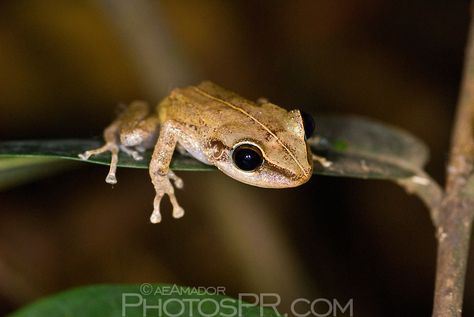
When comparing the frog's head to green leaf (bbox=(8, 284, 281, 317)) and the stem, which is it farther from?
green leaf (bbox=(8, 284, 281, 317))

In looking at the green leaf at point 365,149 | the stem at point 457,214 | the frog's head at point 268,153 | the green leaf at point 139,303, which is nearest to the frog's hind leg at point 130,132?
the frog's head at point 268,153

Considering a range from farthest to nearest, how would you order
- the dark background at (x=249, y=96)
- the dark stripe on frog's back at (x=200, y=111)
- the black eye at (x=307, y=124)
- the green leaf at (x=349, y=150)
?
the dark background at (x=249, y=96), the dark stripe on frog's back at (x=200, y=111), the black eye at (x=307, y=124), the green leaf at (x=349, y=150)

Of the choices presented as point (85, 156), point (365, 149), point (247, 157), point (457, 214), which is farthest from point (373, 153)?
point (85, 156)

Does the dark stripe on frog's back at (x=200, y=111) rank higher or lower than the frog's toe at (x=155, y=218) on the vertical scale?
higher

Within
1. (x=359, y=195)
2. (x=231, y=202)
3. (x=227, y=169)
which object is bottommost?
(x=227, y=169)

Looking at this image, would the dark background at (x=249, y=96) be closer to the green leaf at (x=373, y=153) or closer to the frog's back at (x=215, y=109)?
the frog's back at (x=215, y=109)

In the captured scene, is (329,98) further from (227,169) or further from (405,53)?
(227,169)

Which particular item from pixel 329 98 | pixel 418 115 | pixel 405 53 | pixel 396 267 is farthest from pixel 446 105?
pixel 396 267

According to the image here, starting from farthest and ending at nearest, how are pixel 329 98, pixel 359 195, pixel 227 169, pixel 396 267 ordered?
pixel 329 98
pixel 359 195
pixel 396 267
pixel 227 169

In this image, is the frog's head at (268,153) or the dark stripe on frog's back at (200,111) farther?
the dark stripe on frog's back at (200,111)

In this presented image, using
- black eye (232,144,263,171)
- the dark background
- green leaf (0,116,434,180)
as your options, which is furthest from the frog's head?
the dark background
